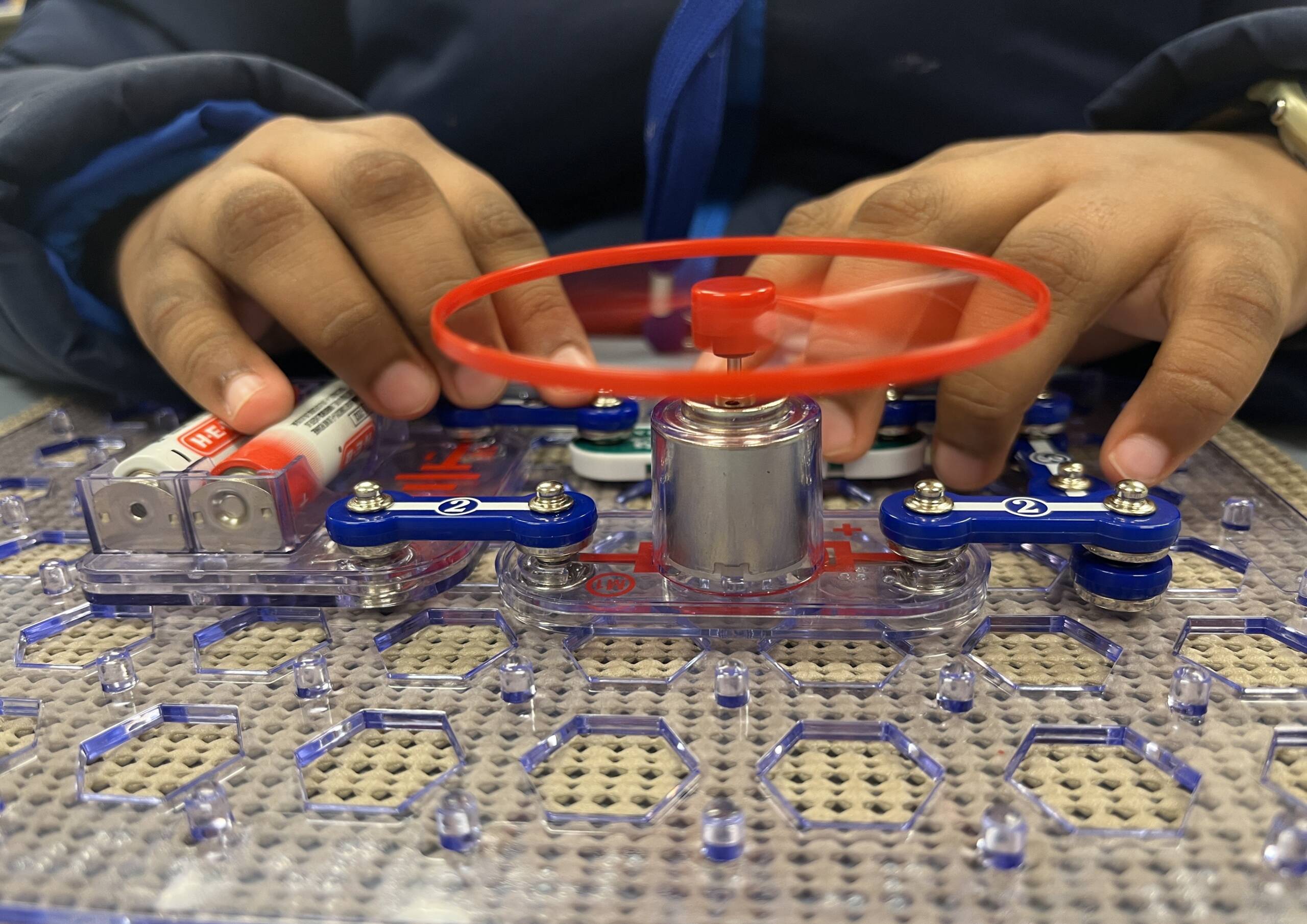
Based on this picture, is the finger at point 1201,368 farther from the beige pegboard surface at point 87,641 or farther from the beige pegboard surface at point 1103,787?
the beige pegboard surface at point 87,641

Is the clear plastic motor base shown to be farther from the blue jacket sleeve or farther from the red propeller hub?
the blue jacket sleeve

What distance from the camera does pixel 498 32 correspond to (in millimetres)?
727

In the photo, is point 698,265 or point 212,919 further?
point 698,265

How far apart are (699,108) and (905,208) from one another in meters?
0.19

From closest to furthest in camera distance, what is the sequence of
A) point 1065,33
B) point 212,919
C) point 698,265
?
point 212,919, point 698,265, point 1065,33

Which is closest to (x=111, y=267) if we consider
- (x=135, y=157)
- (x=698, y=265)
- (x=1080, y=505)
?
(x=135, y=157)

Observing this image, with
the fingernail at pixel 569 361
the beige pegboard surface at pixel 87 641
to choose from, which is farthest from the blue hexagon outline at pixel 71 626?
the fingernail at pixel 569 361

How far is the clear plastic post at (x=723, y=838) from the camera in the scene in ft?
0.82

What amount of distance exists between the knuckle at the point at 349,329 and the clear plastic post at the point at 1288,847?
42 centimetres

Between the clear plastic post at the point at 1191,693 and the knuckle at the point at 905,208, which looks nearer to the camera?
the clear plastic post at the point at 1191,693

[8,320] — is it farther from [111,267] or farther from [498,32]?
[498,32]

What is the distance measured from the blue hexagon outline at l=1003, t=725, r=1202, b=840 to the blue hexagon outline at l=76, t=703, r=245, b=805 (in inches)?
9.9

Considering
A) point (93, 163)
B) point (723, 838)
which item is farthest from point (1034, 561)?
point (93, 163)

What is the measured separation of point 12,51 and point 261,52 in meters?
0.20
